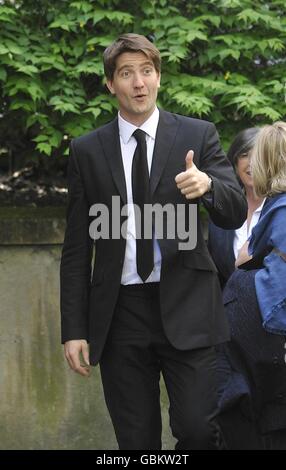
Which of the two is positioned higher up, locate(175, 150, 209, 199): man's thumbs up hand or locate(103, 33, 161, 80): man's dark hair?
locate(103, 33, 161, 80): man's dark hair

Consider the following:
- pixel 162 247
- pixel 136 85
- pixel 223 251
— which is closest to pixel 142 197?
pixel 162 247

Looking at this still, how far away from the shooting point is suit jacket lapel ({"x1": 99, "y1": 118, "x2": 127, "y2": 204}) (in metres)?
4.16

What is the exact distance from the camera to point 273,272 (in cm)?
397

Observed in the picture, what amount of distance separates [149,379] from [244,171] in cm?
141

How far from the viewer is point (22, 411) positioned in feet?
18.8

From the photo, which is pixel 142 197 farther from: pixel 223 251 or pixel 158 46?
pixel 158 46


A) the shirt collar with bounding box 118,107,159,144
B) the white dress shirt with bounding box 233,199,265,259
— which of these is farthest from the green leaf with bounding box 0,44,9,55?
the white dress shirt with bounding box 233,199,265,259

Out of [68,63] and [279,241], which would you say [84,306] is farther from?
[68,63]

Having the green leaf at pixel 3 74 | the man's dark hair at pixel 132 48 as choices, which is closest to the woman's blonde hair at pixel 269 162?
the man's dark hair at pixel 132 48

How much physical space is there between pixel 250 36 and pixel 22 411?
255 centimetres

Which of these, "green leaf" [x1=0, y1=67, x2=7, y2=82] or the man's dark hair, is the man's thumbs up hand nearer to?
the man's dark hair

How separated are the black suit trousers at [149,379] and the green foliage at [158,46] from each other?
64.0 inches

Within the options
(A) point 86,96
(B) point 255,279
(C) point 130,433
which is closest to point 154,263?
(B) point 255,279

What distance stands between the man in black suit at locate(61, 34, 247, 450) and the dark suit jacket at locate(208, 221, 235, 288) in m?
0.78
